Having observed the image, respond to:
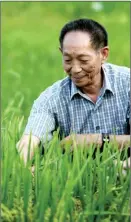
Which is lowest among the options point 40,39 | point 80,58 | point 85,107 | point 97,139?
point 97,139

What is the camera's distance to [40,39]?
5.37 meters

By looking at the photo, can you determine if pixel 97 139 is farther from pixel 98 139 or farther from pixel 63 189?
pixel 63 189

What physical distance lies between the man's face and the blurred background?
6.20 ft

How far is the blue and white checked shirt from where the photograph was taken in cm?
253

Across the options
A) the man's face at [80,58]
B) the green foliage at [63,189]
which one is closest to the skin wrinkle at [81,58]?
the man's face at [80,58]

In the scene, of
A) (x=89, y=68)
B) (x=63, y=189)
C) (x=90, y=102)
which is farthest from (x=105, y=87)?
(x=63, y=189)

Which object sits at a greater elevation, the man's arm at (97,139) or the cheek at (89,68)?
the cheek at (89,68)

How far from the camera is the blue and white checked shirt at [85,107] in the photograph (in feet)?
8.29

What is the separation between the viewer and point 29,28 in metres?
5.65

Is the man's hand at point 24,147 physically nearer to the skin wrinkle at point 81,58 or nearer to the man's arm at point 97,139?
the man's arm at point 97,139

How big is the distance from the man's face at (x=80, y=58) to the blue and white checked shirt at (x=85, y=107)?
0.14 meters

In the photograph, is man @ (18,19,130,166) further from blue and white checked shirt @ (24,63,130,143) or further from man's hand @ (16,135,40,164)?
man's hand @ (16,135,40,164)

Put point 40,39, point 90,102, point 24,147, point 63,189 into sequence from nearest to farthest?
point 63,189 → point 24,147 → point 90,102 → point 40,39

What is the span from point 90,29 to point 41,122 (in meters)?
0.30
